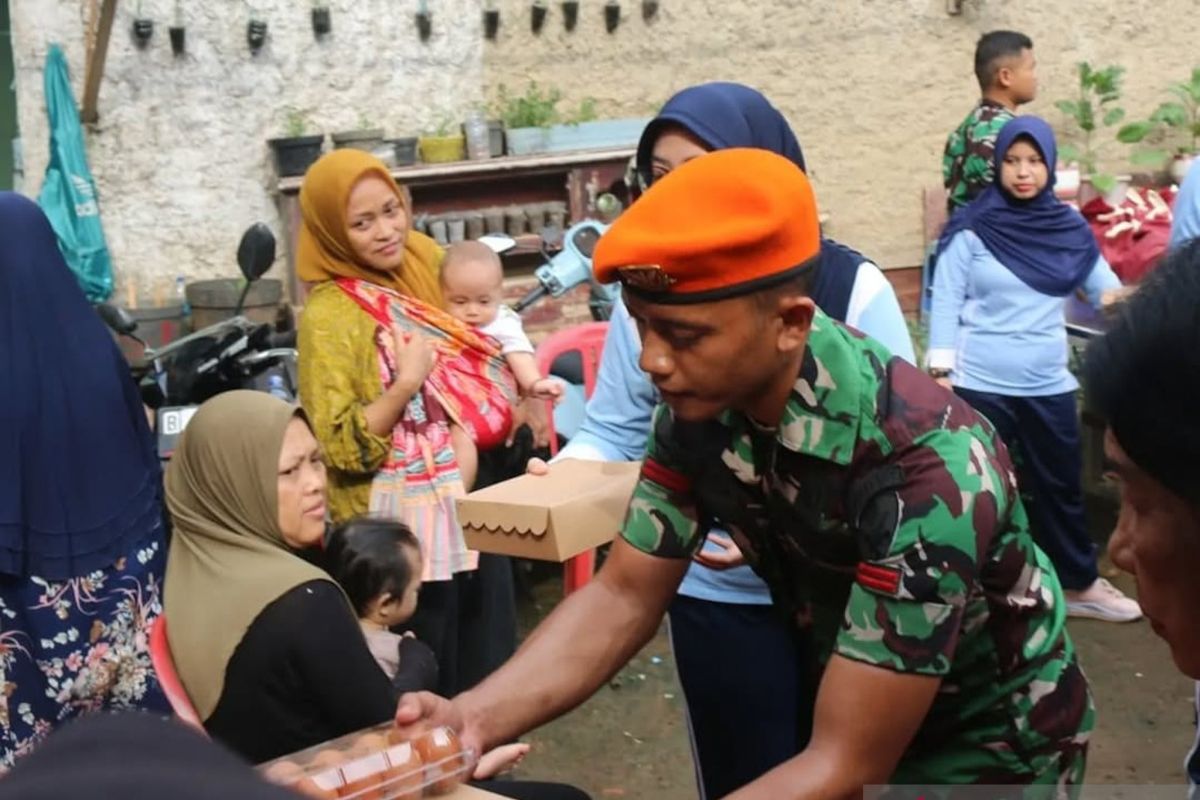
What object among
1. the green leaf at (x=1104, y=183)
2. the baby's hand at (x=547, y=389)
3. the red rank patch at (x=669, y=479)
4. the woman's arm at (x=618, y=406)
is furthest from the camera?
the green leaf at (x=1104, y=183)

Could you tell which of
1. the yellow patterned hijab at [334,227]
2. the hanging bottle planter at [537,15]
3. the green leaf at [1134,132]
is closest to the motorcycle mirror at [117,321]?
the yellow patterned hijab at [334,227]

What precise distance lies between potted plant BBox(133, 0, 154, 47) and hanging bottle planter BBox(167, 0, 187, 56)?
105 millimetres

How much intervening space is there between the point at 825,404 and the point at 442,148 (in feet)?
21.3

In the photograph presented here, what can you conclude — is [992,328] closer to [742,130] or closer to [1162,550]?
[742,130]

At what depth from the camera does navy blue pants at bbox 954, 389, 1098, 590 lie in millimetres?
5125

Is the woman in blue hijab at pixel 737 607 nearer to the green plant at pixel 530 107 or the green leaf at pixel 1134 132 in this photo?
the green plant at pixel 530 107

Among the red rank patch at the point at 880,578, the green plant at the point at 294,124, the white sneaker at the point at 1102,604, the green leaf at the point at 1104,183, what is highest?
the red rank patch at the point at 880,578

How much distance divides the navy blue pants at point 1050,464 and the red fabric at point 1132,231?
1059 millimetres

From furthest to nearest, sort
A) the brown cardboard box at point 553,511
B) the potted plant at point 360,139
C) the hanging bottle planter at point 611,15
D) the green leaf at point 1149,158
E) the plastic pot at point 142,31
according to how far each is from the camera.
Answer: the green leaf at point 1149,158 < the hanging bottle planter at point 611,15 < the potted plant at point 360,139 < the plastic pot at point 142,31 < the brown cardboard box at point 553,511

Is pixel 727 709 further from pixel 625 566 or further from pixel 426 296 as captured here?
pixel 426 296

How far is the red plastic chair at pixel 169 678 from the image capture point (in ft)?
8.43

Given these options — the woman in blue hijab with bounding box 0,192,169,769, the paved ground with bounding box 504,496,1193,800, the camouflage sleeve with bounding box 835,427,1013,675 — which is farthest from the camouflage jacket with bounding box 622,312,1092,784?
the paved ground with bounding box 504,496,1193,800

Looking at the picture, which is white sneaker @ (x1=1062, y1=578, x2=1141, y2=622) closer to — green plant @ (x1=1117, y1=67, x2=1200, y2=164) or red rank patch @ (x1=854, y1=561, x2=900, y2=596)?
red rank patch @ (x1=854, y1=561, x2=900, y2=596)

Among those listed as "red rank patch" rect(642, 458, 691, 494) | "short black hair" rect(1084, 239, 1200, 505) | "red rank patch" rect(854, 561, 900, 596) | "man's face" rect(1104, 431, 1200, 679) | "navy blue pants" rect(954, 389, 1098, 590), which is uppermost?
"short black hair" rect(1084, 239, 1200, 505)
